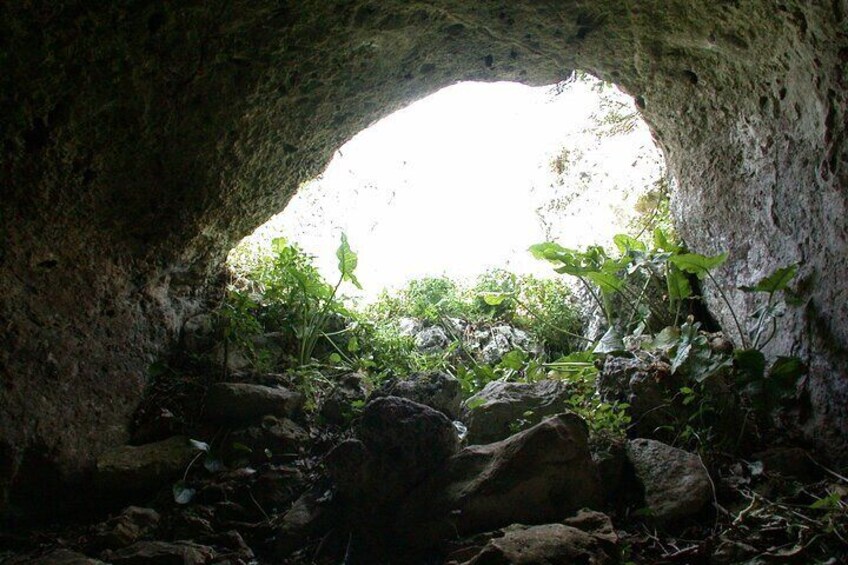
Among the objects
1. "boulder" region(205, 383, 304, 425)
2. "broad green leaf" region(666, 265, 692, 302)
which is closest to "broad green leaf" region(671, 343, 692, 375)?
"broad green leaf" region(666, 265, 692, 302)

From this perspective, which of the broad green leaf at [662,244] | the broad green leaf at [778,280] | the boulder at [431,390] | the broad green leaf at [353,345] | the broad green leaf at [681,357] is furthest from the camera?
the broad green leaf at [353,345]

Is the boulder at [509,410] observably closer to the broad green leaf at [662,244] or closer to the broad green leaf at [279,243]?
the broad green leaf at [662,244]

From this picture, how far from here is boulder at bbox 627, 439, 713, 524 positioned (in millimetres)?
2756

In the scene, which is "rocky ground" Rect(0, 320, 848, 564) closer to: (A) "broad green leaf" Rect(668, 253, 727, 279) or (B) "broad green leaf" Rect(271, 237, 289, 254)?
(A) "broad green leaf" Rect(668, 253, 727, 279)

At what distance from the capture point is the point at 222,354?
4.07 metres

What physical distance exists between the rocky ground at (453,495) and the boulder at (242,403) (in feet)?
0.44

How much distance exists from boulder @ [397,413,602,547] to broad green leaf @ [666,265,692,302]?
5.72ft

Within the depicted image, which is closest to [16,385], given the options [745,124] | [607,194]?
[745,124]

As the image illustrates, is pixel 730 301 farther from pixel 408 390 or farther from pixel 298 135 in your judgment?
pixel 298 135

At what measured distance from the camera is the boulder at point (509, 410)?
3.55 metres

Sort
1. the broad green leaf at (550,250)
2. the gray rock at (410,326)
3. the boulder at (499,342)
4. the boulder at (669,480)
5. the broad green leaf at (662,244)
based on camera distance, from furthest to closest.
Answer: the gray rock at (410,326), the boulder at (499,342), the broad green leaf at (550,250), the broad green leaf at (662,244), the boulder at (669,480)

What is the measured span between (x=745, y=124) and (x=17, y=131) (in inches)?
165

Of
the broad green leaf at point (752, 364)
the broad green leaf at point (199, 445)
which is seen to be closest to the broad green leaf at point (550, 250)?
the broad green leaf at point (752, 364)

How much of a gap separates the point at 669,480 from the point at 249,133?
3178 mm
